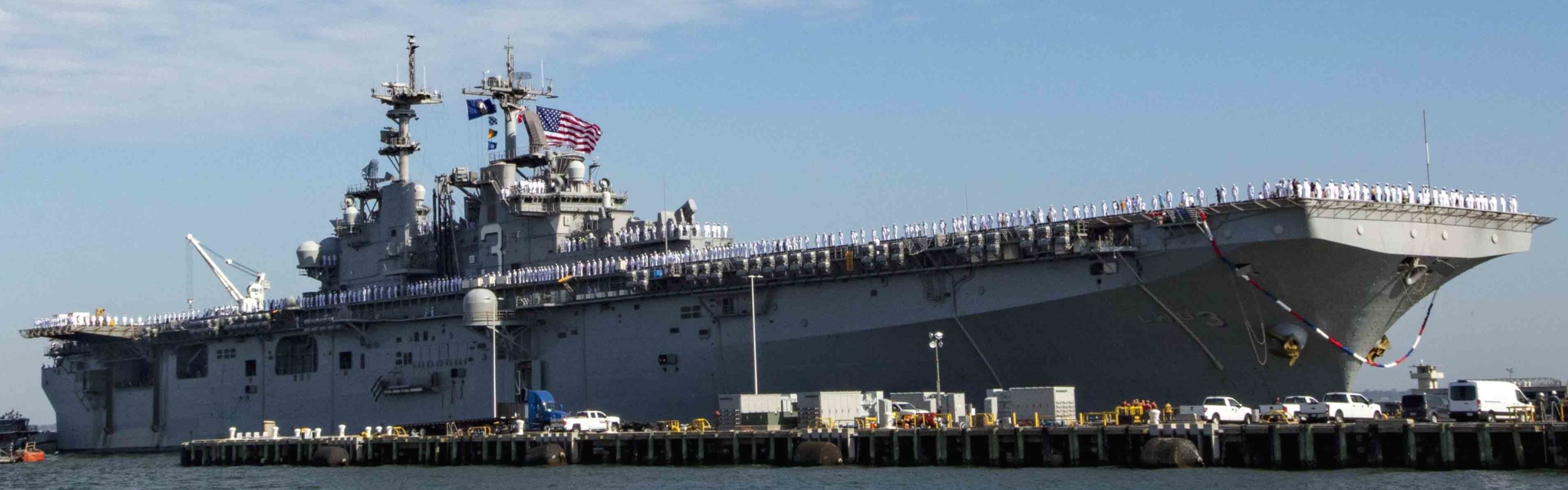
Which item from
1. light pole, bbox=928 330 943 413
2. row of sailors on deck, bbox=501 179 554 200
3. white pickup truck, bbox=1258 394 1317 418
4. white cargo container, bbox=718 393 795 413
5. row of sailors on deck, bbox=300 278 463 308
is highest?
row of sailors on deck, bbox=501 179 554 200

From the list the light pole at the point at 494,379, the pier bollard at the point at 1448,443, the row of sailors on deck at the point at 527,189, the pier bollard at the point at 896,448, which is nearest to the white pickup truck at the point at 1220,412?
the pier bollard at the point at 1448,443

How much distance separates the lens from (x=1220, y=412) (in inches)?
1417

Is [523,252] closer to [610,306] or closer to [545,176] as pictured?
[545,176]

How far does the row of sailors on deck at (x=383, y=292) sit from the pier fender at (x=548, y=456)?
14.1 m

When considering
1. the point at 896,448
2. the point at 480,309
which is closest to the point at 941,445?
the point at 896,448

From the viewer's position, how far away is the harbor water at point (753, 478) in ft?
98.1

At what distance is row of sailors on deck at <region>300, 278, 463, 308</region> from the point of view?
2217 inches

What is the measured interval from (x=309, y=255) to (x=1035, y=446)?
36927 millimetres

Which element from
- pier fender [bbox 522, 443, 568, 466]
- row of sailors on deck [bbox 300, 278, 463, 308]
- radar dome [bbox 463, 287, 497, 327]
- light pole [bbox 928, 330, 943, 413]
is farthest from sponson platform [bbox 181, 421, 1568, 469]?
row of sailors on deck [bbox 300, 278, 463, 308]

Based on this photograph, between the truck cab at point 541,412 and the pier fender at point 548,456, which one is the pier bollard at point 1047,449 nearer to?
the pier fender at point 548,456

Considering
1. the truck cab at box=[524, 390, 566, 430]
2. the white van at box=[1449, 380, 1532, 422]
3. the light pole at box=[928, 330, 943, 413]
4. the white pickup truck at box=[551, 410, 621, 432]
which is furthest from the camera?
the truck cab at box=[524, 390, 566, 430]

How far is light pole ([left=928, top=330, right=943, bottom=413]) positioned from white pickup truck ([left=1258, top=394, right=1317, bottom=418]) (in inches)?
282

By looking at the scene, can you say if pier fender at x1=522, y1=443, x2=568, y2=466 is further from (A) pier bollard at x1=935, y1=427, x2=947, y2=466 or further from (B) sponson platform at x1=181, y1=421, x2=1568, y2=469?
(A) pier bollard at x1=935, y1=427, x2=947, y2=466

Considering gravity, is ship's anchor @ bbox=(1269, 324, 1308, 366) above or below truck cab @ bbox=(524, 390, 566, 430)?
above
